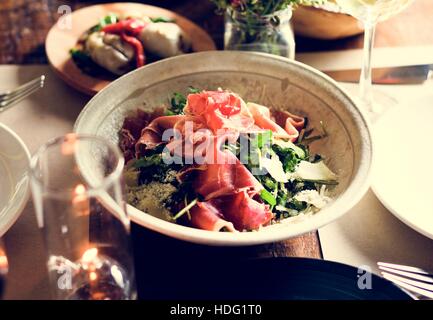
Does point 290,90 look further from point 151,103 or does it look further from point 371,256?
point 371,256

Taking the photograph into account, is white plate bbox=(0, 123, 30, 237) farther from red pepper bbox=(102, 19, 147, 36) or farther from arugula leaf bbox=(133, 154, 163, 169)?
red pepper bbox=(102, 19, 147, 36)

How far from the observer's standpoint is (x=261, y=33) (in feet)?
4.34

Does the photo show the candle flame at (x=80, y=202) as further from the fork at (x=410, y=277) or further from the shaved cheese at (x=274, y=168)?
the fork at (x=410, y=277)

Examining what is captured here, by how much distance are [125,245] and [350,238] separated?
40cm

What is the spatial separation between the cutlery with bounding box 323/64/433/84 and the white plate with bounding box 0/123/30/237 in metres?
0.70

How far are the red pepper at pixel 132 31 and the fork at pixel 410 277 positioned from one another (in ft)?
2.41

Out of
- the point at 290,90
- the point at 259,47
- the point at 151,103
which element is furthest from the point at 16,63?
the point at 290,90

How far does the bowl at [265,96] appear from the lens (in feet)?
3.41

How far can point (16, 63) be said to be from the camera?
1.53m

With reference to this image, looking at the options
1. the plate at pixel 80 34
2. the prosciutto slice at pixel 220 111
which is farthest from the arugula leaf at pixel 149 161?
the plate at pixel 80 34

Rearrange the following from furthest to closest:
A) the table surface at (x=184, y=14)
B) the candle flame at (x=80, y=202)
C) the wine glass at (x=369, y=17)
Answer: the table surface at (x=184, y=14) → the wine glass at (x=369, y=17) → the candle flame at (x=80, y=202)

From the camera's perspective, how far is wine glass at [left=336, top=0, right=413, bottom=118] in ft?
3.98

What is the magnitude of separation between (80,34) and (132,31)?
18cm
